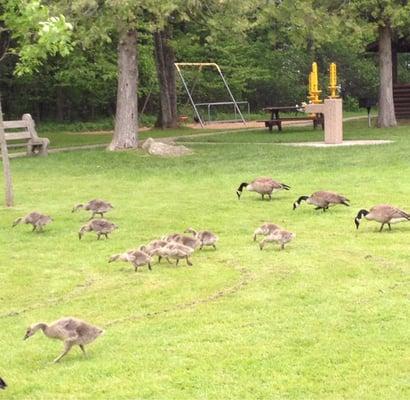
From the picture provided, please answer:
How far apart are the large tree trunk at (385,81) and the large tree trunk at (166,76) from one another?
29.9ft

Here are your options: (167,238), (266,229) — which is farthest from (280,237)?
(167,238)

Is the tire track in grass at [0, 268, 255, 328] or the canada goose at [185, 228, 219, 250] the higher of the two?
the canada goose at [185, 228, 219, 250]

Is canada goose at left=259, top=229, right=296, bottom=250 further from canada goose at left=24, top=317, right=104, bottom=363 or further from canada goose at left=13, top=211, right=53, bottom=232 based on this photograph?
canada goose at left=24, top=317, right=104, bottom=363

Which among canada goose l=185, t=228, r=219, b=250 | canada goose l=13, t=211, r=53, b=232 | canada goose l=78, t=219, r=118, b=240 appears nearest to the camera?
canada goose l=185, t=228, r=219, b=250

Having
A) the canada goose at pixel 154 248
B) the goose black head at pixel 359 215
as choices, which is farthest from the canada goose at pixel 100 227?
the goose black head at pixel 359 215

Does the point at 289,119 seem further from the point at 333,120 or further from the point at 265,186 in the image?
the point at 265,186

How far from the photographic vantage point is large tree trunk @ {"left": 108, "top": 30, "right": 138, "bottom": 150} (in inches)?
998

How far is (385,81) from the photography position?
33.5 meters

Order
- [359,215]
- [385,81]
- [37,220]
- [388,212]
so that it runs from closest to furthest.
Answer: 1. [388,212]
2. [359,215]
3. [37,220]
4. [385,81]

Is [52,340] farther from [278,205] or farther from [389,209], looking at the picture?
[278,205]

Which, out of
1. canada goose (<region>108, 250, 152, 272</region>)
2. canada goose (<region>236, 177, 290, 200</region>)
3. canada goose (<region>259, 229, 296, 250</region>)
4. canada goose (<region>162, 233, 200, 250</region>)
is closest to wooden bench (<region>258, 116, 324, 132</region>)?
canada goose (<region>236, 177, 290, 200</region>)

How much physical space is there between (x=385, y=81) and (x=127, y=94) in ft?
40.2

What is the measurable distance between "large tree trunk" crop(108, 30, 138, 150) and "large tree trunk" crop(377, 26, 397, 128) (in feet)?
38.1

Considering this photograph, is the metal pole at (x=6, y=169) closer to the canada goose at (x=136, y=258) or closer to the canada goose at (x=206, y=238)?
the canada goose at (x=206, y=238)
